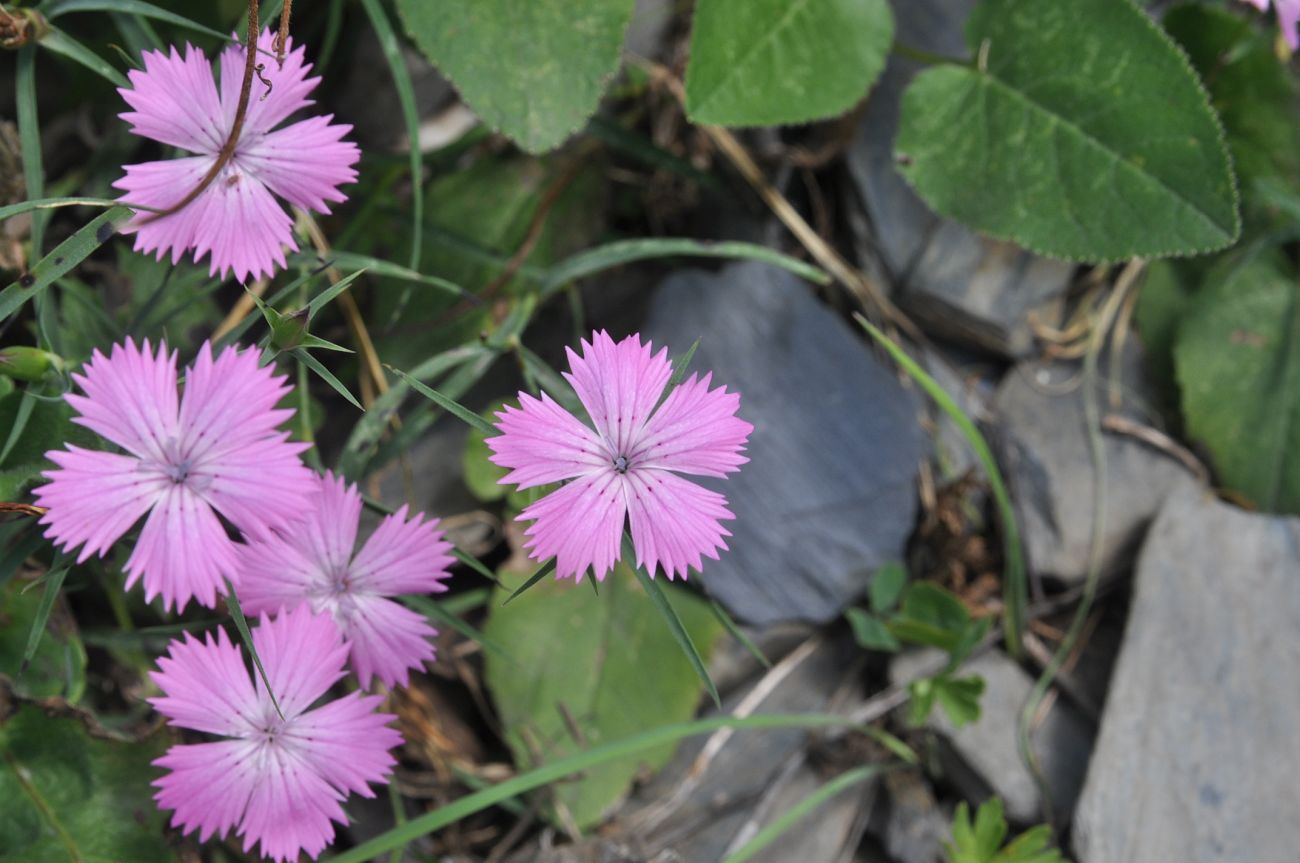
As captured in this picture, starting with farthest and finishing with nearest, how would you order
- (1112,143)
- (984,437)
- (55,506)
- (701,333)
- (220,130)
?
(984,437) → (701,333) → (1112,143) → (220,130) → (55,506)

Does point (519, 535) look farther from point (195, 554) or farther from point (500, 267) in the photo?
point (195, 554)

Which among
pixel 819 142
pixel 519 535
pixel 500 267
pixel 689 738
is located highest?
pixel 819 142

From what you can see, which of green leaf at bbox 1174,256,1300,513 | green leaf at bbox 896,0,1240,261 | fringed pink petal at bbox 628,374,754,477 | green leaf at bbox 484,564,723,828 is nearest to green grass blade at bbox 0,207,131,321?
fringed pink petal at bbox 628,374,754,477

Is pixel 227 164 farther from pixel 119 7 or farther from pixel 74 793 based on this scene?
pixel 74 793

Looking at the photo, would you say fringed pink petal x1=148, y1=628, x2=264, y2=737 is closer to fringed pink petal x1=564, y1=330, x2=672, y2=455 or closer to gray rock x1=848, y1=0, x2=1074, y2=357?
fringed pink petal x1=564, y1=330, x2=672, y2=455

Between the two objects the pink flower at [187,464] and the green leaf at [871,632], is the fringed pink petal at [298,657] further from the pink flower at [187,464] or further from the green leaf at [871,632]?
the green leaf at [871,632]

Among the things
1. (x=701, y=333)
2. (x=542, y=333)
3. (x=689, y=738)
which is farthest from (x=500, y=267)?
(x=689, y=738)

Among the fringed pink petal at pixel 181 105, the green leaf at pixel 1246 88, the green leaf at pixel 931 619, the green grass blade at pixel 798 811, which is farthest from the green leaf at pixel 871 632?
the fringed pink petal at pixel 181 105
